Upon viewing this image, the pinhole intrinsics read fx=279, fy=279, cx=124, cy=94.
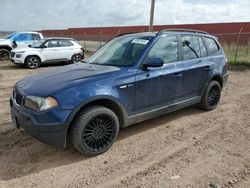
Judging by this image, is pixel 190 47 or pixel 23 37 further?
pixel 23 37

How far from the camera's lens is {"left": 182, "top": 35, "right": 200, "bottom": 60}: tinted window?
523 cm

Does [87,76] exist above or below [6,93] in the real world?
above

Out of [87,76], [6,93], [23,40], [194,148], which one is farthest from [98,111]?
[23,40]

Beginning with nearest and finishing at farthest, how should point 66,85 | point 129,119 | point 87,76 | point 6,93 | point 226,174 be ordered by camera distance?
point 226,174, point 66,85, point 87,76, point 129,119, point 6,93

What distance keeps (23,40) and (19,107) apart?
14.9 meters

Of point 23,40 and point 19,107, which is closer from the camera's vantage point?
point 19,107

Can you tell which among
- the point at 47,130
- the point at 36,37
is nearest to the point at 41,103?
the point at 47,130

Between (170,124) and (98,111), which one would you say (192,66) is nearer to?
(170,124)

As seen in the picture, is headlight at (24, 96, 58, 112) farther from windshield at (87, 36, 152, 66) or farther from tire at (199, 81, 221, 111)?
tire at (199, 81, 221, 111)

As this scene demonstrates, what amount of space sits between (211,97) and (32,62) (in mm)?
10126

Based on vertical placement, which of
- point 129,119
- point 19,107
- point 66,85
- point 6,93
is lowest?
point 6,93

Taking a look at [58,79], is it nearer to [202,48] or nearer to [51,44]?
[202,48]

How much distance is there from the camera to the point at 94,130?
3982 millimetres

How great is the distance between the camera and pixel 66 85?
377cm
